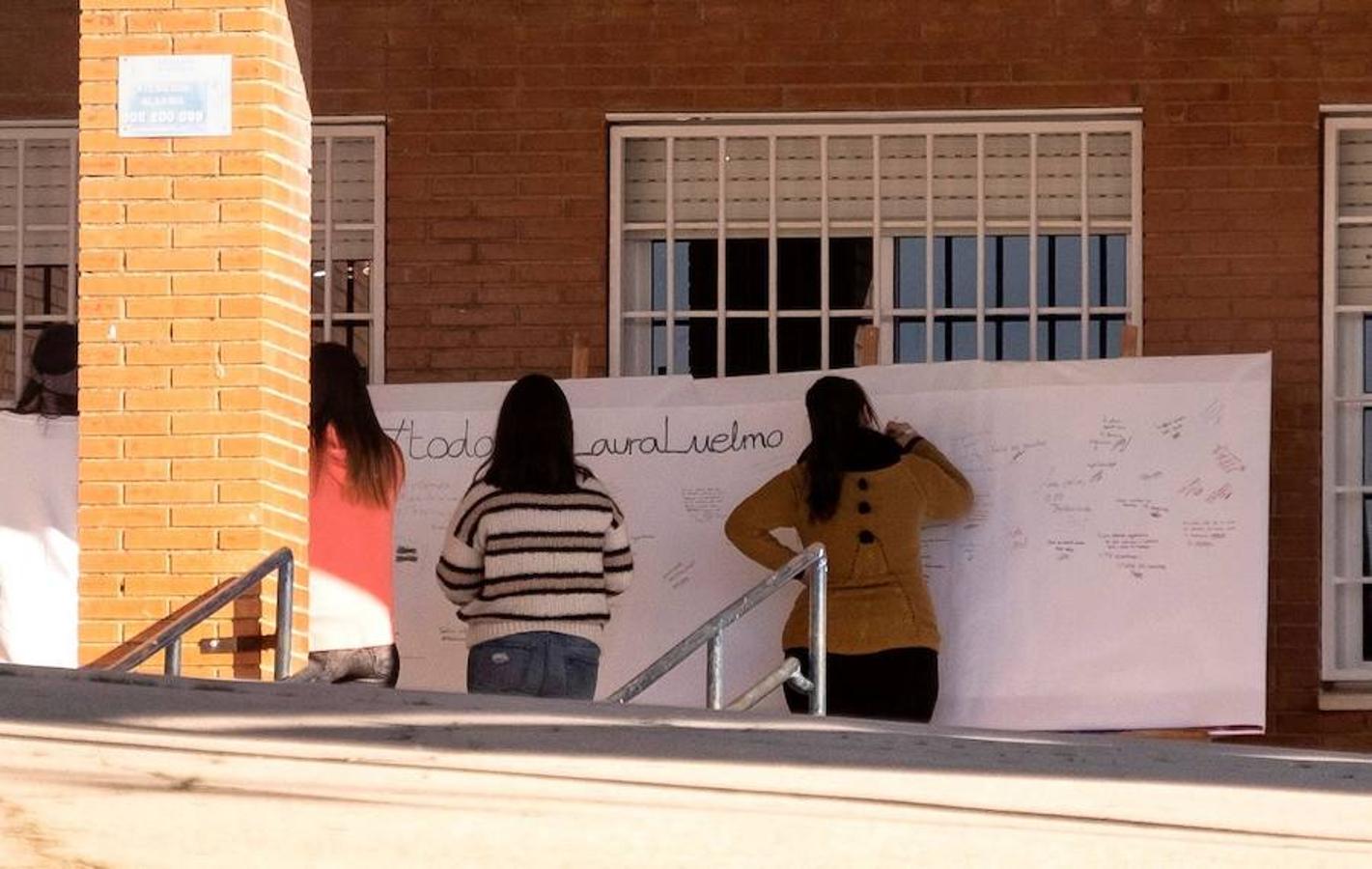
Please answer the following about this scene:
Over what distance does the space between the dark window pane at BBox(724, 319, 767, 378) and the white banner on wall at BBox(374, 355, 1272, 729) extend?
4.18 ft

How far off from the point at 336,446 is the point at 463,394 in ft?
6.51

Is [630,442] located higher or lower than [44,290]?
lower

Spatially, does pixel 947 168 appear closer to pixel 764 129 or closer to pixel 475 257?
pixel 764 129

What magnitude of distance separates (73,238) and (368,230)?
1.27 m

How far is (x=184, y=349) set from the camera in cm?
844

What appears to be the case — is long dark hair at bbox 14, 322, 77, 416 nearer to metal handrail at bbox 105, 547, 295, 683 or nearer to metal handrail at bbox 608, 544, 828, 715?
metal handrail at bbox 105, 547, 295, 683

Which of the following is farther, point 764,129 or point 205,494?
point 764,129

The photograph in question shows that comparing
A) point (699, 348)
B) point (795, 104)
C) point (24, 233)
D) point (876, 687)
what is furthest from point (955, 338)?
point (24, 233)

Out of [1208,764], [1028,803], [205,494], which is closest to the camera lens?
[1028,803]

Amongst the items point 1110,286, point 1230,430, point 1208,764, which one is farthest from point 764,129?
point 1208,764

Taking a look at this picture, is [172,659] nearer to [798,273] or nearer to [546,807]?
[798,273]

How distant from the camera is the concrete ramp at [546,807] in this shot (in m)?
3.22

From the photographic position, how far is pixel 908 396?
10086mm

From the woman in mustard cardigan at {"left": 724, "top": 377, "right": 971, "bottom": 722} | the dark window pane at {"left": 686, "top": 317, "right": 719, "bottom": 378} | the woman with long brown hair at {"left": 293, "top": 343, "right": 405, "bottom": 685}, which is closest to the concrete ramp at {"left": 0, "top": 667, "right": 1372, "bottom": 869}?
the woman with long brown hair at {"left": 293, "top": 343, "right": 405, "bottom": 685}
